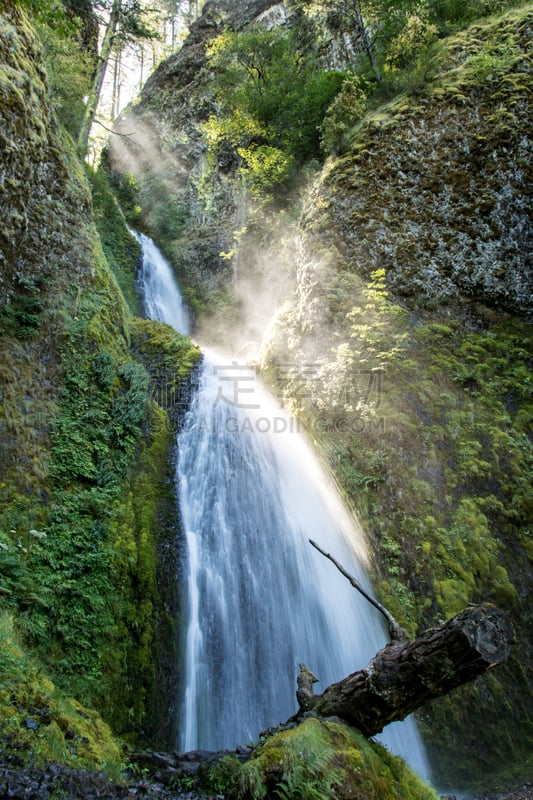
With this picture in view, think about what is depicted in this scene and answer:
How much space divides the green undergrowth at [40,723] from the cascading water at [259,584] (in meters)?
1.88

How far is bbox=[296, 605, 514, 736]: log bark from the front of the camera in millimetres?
2854

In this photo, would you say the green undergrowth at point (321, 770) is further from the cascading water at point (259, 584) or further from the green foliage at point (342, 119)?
the green foliage at point (342, 119)

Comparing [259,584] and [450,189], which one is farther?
[450,189]

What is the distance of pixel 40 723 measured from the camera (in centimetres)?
329

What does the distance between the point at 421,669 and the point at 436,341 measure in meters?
7.55

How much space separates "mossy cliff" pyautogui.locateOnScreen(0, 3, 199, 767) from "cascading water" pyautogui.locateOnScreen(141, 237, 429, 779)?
0.48 m

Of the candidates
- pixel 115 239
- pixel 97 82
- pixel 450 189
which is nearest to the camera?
pixel 450 189

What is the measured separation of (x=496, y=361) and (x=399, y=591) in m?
5.35

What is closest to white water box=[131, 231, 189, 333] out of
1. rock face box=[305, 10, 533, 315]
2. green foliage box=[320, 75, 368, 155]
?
rock face box=[305, 10, 533, 315]

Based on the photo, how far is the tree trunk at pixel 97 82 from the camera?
13616mm

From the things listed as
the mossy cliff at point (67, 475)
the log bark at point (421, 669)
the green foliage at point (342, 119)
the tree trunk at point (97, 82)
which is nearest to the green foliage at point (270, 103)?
the green foliage at point (342, 119)

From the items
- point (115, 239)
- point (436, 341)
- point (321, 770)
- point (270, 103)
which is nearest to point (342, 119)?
point (270, 103)

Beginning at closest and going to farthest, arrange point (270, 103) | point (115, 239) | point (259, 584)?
1. point (259, 584)
2. point (270, 103)
3. point (115, 239)

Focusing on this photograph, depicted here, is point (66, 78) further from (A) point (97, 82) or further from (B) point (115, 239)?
(B) point (115, 239)
